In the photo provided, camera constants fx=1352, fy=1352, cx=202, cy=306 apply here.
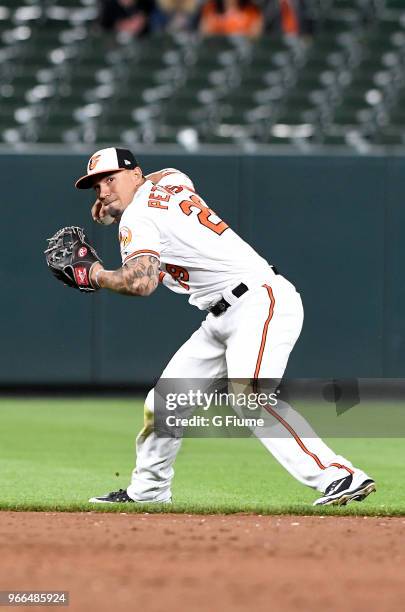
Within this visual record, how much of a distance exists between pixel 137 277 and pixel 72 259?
0.42m

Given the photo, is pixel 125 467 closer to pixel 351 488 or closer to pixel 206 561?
pixel 351 488

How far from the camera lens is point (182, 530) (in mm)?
5727

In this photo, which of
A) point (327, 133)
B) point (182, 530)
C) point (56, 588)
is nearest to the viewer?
point (56, 588)

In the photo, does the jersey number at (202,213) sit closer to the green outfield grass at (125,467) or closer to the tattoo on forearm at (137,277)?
the tattoo on forearm at (137,277)

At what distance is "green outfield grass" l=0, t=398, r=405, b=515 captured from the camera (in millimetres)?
6535

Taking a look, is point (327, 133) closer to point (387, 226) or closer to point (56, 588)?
point (387, 226)

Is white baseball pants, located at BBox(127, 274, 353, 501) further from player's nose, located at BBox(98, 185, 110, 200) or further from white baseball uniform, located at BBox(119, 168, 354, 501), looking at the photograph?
player's nose, located at BBox(98, 185, 110, 200)

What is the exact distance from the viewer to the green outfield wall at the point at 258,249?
1170 cm

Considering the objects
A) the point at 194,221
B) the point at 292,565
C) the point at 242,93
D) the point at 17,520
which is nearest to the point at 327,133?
the point at 242,93

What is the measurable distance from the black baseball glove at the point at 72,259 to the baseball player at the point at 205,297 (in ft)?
0.07

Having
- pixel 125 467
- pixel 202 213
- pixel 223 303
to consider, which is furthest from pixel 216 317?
pixel 125 467

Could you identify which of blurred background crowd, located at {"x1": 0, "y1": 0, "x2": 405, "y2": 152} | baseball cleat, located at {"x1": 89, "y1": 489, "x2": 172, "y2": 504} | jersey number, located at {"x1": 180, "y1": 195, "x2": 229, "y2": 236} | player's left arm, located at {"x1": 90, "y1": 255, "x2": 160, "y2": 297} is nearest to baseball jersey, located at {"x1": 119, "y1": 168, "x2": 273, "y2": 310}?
jersey number, located at {"x1": 180, "y1": 195, "x2": 229, "y2": 236}

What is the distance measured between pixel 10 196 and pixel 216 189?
70.5 inches

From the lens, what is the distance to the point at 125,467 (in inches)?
322
